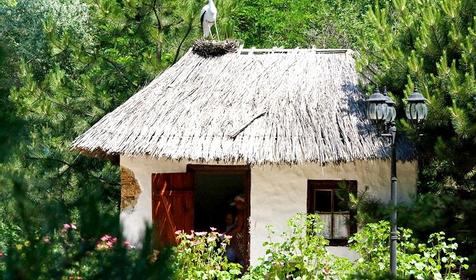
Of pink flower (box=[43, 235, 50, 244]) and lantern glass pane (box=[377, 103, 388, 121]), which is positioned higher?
lantern glass pane (box=[377, 103, 388, 121])

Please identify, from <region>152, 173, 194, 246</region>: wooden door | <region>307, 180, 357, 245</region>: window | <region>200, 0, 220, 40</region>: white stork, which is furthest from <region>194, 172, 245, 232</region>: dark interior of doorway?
<region>307, 180, 357, 245</region>: window

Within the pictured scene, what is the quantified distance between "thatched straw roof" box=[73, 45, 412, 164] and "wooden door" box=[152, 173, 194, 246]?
0.64 m

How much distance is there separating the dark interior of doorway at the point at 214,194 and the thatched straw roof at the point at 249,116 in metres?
3.08

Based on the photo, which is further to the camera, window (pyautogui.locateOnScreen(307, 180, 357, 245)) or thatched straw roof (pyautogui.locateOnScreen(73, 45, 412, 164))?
window (pyautogui.locateOnScreen(307, 180, 357, 245))

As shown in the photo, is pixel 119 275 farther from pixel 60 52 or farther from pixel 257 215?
pixel 60 52

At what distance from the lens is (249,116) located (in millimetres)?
11375

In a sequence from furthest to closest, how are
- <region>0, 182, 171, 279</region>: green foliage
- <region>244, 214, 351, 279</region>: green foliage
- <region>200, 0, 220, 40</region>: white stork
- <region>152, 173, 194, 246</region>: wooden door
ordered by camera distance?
<region>200, 0, 220, 40</region>: white stork, <region>152, 173, 194, 246</region>: wooden door, <region>244, 214, 351, 279</region>: green foliage, <region>0, 182, 171, 279</region>: green foliage

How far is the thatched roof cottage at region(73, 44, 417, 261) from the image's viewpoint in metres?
10.8

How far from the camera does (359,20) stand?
22.0m

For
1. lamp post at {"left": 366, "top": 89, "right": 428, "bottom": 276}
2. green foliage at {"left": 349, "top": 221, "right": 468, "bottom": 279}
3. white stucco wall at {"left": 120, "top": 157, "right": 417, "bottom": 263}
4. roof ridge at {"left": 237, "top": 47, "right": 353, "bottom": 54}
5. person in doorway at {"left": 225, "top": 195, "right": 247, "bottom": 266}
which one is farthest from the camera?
roof ridge at {"left": 237, "top": 47, "right": 353, "bottom": 54}

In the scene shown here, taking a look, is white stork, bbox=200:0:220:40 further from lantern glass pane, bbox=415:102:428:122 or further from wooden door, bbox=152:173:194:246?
lantern glass pane, bbox=415:102:428:122

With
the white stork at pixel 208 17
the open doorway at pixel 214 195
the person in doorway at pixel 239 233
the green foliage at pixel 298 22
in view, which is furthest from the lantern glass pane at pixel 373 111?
the green foliage at pixel 298 22


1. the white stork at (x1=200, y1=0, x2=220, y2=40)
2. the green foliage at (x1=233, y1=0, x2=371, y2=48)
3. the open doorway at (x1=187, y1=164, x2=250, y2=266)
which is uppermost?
the green foliage at (x1=233, y1=0, x2=371, y2=48)

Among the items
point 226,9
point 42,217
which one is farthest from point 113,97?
point 42,217
